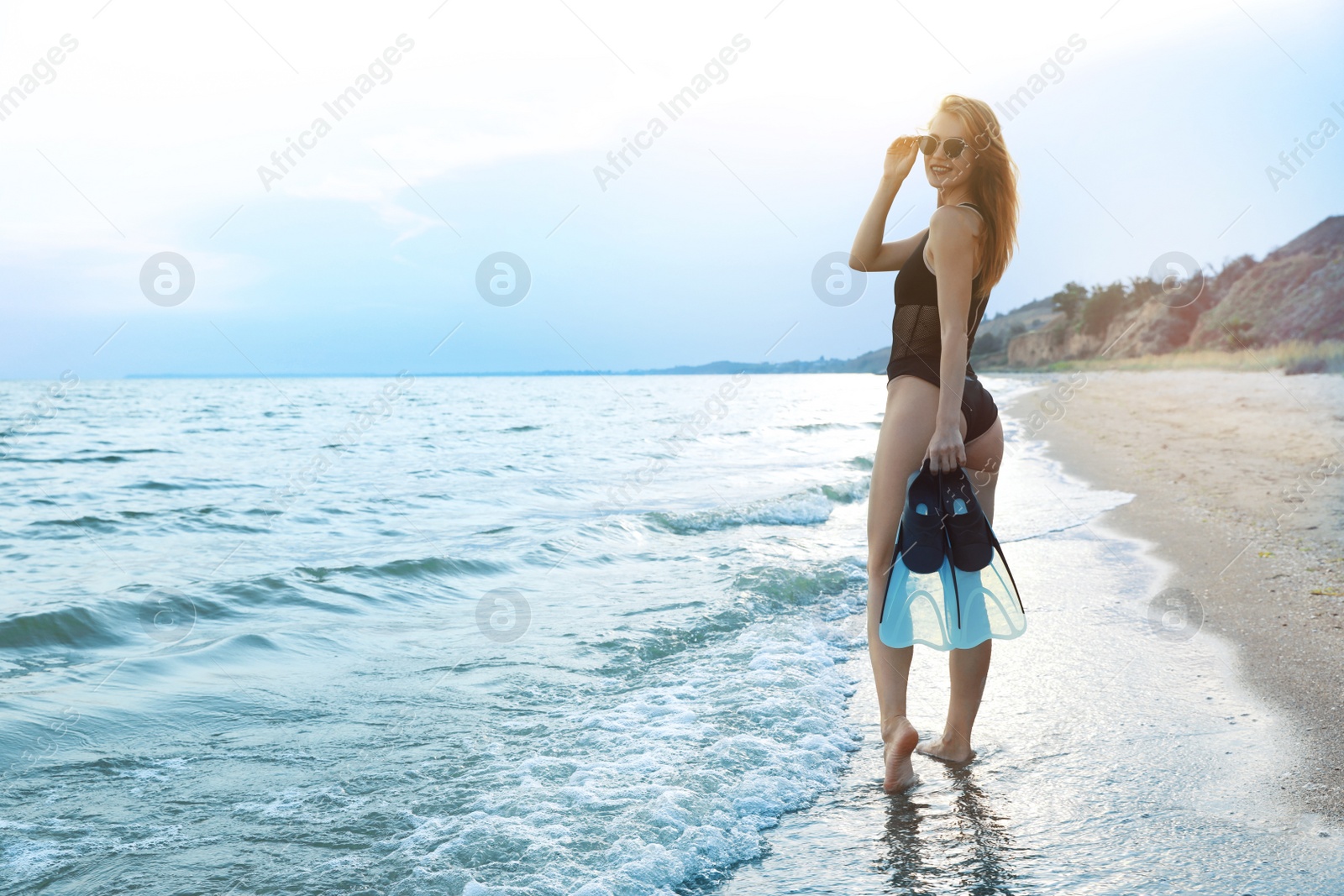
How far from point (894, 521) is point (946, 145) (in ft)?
3.63

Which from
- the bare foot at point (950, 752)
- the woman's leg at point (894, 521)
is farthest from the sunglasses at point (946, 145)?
the bare foot at point (950, 752)

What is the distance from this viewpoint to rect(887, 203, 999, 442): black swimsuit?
8.14ft

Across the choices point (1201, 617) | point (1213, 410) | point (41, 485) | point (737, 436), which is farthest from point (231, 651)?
point (1213, 410)

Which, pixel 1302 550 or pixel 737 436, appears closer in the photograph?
pixel 1302 550

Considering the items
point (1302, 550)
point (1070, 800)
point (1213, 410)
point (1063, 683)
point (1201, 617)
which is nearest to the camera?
point (1070, 800)

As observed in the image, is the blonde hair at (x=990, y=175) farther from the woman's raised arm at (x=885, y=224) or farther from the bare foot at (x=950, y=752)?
the bare foot at (x=950, y=752)

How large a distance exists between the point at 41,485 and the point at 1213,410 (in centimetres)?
2027

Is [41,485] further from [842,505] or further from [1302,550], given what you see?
[1302,550]

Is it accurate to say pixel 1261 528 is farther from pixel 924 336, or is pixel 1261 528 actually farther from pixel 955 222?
pixel 955 222

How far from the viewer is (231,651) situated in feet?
15.0

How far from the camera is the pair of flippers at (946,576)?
8.07 ft

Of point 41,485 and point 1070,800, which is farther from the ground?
point 41,485

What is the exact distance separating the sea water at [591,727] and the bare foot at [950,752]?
Result: 4cm

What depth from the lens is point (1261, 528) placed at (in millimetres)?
5852
